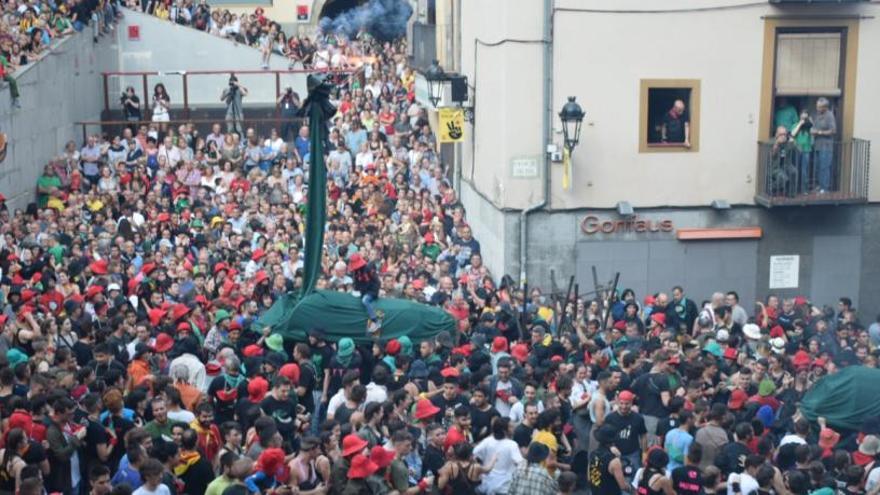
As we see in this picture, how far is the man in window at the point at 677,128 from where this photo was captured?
2106 centimetres

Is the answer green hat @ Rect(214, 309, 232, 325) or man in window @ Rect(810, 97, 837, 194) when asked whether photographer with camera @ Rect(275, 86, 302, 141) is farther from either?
green hat @ Rect(214, 309, 232, 325)

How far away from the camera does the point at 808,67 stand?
2116 cm

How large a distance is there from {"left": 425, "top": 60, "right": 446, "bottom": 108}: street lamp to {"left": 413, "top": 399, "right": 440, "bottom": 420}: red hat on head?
1125 centimetres

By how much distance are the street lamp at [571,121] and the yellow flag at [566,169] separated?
0.14 m

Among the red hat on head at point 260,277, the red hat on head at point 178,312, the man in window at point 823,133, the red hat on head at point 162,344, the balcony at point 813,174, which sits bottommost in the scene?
the red hat on head at point 162,344

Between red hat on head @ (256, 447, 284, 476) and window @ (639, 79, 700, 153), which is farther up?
window @ (639, 79, 700, 153)

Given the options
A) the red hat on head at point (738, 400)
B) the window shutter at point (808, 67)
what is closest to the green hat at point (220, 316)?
the red hat on head at point (738, 400)

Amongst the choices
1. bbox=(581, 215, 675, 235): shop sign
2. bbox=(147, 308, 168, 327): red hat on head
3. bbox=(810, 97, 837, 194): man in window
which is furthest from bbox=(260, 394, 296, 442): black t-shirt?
bbox=(810, 97, 837, 194): man in window

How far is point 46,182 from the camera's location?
2438 cm

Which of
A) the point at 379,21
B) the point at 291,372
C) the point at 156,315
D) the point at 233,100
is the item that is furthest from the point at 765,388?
the point at 379,21

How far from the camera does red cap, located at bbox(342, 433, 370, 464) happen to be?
10883 millimetres

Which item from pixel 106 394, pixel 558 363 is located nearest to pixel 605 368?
pixel 558 363

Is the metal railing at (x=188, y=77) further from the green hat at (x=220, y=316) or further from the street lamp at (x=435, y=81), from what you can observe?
the green hat at (x=220, y=316)

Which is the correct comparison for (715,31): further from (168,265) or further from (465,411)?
(465,411)
